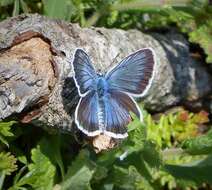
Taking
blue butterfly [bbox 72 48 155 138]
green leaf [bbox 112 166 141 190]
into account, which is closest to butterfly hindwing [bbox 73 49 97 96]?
blue butterfly [bbox 72 48 155 138]

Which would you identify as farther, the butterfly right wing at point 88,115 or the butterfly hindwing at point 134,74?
the butterfly hindwing at point 134,74

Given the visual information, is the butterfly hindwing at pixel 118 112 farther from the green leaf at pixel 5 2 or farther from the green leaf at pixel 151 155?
the green leaf at pixel 5 2

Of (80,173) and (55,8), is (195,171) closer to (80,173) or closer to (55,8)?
(80,173)

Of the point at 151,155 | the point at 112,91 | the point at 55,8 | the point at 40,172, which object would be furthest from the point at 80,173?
the point at 55,8

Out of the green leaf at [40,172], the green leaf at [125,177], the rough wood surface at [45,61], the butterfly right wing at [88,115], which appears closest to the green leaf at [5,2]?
the rough wood surface at [45,61]

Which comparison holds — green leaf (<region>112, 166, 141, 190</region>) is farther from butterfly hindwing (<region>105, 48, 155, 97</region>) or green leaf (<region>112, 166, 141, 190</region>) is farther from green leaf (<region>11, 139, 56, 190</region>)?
butterfly hindwing (<region>105, 48, 155, 97</region>)

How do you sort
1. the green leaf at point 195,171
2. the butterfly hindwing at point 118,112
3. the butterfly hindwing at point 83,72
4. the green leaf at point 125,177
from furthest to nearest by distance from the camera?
the green leaf at point 195,171, the green leaf at point 125,177, the butterfly hindwing at point 118,112, the butterfly hindwing at point 83,72
